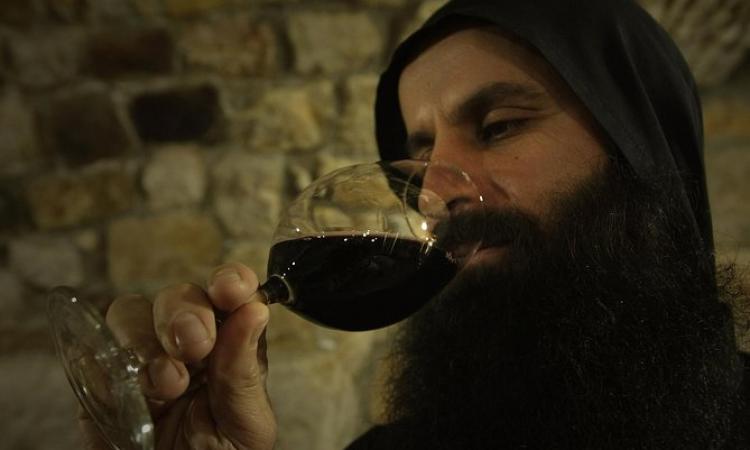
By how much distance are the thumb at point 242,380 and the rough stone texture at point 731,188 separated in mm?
1563

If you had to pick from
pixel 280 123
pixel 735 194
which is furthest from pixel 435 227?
pixel 735 194

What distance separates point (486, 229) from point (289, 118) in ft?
3.10

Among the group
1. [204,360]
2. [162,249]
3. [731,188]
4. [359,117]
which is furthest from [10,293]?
[731,188]

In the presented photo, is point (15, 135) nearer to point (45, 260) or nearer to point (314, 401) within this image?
point (45, 260)

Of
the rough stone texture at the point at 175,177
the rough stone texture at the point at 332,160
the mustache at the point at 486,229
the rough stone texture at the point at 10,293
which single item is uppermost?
the mustache at the point at 486,229

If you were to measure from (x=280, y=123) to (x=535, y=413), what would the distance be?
1.12m

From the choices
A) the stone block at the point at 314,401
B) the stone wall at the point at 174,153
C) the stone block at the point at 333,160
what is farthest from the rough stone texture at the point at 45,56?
the stone block at the point at 314,401

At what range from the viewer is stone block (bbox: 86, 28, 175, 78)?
165 cm

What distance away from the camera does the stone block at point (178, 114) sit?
5.52 ft

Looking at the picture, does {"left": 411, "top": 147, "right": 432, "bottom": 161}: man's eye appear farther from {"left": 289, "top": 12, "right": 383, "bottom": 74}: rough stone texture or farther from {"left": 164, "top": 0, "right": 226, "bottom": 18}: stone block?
{"left": 164, "top": 0, "right": 226, "bottom": 18}: stone block

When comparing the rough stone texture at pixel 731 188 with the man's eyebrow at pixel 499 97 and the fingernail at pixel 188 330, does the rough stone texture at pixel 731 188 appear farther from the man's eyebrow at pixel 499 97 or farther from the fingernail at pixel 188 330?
the fingernail at pixel 188 330

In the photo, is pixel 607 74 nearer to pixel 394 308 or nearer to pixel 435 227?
pixel 435 227

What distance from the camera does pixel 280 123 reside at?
171cm

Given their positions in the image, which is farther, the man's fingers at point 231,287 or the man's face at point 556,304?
the man's face at point 556,304
